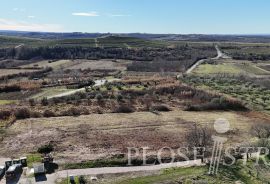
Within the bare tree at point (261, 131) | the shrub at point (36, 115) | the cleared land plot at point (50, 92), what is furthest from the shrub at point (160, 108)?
the cleared land plot at point (50, 92)

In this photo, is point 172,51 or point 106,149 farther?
point 172,51

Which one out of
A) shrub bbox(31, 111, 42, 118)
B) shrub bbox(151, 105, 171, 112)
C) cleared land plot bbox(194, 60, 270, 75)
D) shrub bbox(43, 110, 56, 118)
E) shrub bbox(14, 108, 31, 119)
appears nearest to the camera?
shrub bbox(14, 108, 31, 119)

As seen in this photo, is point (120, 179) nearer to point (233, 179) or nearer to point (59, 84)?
point (233, 179)

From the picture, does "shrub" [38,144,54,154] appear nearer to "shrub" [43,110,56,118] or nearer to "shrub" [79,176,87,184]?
"shrub" [79,176,87,184]

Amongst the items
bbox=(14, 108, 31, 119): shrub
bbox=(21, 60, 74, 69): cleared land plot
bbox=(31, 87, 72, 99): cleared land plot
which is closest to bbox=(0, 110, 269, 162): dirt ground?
bbox=(14, 108, 31, 119): shrub

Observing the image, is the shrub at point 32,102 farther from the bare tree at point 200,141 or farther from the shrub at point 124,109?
the bare tree at point 200,141

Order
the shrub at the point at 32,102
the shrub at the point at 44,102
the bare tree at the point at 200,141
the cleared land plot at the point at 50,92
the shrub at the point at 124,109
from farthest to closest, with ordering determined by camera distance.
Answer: the cleared land plot at the point at 50,92
the shrub at the point at 44,102
the shrub at the point at 32,102
the shrub at the point at 124,109
the bare tree at the point at 200,141

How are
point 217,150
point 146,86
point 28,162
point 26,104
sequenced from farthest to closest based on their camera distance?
point 146,86 < point 26,104 < point 217,150 < point 28,162

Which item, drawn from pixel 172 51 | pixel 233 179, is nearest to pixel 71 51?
pixel 172 51

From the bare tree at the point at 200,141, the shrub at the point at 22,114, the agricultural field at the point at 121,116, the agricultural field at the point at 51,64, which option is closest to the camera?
the bare tree at the point at 200,141
